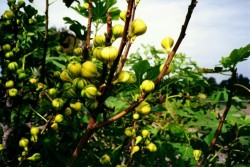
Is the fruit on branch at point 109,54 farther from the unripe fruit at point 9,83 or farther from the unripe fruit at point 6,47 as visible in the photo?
the unripe fruit at point 6,47

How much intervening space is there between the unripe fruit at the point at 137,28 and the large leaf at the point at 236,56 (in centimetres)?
132

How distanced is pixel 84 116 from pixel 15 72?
725 millimetres

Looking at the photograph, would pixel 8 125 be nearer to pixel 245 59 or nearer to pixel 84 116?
pixel 84 116

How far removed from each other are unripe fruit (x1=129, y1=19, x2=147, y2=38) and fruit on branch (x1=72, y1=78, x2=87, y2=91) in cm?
33

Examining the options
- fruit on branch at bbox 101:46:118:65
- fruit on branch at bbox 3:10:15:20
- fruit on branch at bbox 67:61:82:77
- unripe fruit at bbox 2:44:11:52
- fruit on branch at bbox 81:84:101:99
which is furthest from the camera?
fruit on branch at bbox 3:10:15:20

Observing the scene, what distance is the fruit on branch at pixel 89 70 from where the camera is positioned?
1210 millimetres

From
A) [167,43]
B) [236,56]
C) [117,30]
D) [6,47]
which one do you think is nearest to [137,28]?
[117,30]

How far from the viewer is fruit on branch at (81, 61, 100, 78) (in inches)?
47.6

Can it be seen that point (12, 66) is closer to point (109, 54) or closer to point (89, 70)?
point (89, 70)

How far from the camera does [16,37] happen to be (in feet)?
8.85

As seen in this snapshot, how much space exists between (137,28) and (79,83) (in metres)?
0.40

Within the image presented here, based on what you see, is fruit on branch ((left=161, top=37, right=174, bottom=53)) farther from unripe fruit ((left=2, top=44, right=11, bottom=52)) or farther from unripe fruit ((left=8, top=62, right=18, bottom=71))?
unripe fruit ((left=2, top=44, right=11, bottom=52))

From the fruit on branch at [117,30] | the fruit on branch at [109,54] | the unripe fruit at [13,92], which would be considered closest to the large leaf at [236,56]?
the fruit on branch at [117,30]

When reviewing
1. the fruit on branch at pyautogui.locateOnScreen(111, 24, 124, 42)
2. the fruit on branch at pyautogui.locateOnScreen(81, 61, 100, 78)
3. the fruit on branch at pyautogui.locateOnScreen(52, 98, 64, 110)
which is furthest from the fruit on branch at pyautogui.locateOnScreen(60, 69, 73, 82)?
the fruit on branch at pyautogui.locateOnScreen(52, 98, 64, 110)
